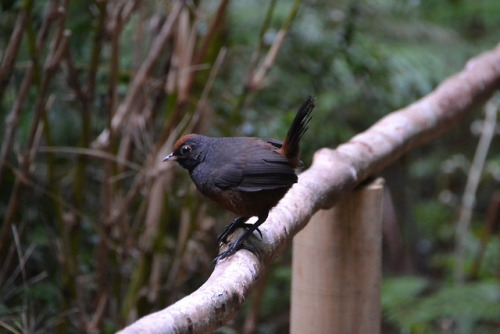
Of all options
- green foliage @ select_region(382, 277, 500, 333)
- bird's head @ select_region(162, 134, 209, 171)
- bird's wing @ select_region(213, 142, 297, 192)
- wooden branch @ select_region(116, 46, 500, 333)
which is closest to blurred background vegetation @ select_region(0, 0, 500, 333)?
green foliage @ select_region(382, 277, 500, 333)

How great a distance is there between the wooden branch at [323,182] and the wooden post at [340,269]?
116 mm

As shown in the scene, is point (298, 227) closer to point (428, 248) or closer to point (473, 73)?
point (473, 73)

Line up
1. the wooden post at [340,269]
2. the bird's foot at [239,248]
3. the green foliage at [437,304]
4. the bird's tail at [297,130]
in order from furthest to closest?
1. the green foliage at [437,304]
2. the wooden post at [340,269]
3. the bird's tail at [297,130]
4. the bird's foot at [239,248]

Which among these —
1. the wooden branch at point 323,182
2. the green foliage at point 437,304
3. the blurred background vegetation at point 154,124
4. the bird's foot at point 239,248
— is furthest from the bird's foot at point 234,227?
the green foliage at point 437,304

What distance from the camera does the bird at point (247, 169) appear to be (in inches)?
83.3

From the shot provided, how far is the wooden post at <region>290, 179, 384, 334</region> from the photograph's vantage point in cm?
232

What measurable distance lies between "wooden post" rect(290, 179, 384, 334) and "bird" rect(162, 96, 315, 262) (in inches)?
9.3

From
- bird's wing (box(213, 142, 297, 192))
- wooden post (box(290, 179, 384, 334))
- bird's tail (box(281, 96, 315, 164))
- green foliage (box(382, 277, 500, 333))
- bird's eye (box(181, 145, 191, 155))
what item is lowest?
green foliage (box(382, 277, 500, 333))

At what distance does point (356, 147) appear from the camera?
243 cm

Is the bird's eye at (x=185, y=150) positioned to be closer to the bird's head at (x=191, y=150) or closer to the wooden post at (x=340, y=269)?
the bird's head at (x=191, y=150)

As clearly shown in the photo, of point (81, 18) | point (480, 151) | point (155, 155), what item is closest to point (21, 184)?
point (155, 155)

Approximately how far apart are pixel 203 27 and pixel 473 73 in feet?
4.40

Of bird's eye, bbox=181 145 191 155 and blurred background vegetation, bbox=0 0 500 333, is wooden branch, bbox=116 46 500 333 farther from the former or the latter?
blurred background vegetation, bbox=0 0 500 333

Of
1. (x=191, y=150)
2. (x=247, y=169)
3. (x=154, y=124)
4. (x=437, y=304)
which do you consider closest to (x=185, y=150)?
(x=191, y=150)
